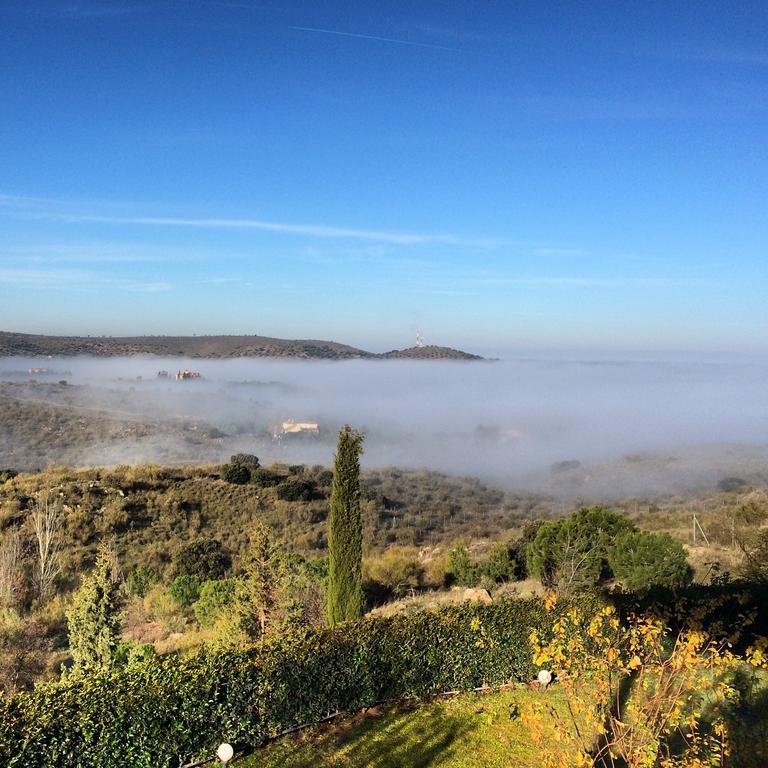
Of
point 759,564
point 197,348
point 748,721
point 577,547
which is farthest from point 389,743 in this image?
point 197,348

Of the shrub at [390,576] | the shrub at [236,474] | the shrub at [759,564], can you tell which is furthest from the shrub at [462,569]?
the shrub at [236,474]

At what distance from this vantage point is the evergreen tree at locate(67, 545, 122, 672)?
9211 mm

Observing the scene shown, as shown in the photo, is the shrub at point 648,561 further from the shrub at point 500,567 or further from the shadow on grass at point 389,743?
the shadow on grass at point 389,743

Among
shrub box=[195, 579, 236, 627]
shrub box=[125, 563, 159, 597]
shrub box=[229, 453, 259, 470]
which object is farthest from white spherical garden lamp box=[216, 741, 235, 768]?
shrub box=[229, 453, 259, 470]

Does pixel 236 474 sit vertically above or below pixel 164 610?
above

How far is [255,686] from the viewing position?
732 centimetres

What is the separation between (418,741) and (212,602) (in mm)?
6844

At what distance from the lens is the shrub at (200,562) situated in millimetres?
17125

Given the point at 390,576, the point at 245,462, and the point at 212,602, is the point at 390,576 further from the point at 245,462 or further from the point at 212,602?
the point at 245,462

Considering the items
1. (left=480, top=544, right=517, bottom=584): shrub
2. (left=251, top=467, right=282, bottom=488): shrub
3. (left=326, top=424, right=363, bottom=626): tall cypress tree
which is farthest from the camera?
(left=251, top=467, right=282, bottom=488): shrub

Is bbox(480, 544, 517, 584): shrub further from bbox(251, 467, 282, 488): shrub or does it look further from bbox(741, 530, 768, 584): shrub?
bbox(251, 467, 282, 488): shrub

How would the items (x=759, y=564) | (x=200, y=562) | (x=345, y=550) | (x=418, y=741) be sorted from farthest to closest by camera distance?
(x=200, y=562) < (x=759, y=564) < (x=345, y=550) < (x=418, y=741)

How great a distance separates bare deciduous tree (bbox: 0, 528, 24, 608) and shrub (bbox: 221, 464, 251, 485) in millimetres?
12499

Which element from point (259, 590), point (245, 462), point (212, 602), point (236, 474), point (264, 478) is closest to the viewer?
point (259, 590)
